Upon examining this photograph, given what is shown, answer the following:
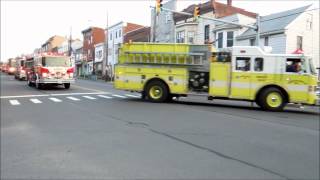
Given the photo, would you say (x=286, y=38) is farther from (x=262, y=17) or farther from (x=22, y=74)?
(x=22, y=74)

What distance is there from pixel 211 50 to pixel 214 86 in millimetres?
1627

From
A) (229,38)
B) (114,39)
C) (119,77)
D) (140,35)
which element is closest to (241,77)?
(119,77)

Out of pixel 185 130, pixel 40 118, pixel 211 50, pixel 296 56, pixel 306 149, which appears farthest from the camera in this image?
pixel 211 50

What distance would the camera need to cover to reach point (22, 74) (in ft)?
155

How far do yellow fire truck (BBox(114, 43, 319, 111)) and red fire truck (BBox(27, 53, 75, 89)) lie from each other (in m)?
10.3

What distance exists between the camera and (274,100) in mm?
18688

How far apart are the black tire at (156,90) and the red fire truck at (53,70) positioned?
464 inches

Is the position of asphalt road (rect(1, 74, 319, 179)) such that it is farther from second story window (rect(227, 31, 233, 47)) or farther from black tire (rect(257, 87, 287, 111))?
second story window (rect(227, 31, 233, 47))

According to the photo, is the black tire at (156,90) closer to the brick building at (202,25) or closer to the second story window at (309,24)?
the second story window at (309,24)

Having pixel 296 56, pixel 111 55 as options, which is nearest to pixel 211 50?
pixel 296 56

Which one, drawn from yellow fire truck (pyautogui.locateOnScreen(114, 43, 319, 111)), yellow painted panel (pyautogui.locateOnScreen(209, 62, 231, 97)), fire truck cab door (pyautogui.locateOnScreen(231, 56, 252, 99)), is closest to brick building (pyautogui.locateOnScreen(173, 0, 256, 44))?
yellow fire truck (pyautogui.locateOnScreen(114, 43, 319, 111))

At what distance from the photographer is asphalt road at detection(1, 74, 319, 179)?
25.4ft

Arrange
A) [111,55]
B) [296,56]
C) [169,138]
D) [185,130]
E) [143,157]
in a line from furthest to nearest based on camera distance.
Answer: [111,55]
[296,56]
[185,130]
[169,138]
[143,157]

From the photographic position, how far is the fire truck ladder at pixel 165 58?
2011 cm
